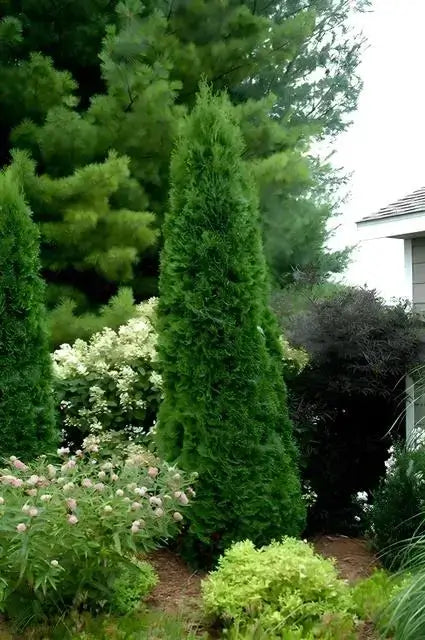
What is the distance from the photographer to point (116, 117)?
10172mm

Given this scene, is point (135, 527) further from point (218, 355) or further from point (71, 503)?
point (218, 355)

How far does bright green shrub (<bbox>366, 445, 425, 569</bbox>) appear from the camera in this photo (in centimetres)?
549

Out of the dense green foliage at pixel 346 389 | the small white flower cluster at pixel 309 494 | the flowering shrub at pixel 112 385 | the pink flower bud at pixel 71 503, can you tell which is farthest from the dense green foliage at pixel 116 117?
the pink flower bud at pixel 71 503

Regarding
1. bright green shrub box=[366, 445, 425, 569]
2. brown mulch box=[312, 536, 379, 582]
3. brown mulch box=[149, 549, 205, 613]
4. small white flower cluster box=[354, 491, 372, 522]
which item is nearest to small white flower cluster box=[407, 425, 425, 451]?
bright green shrub box=[366, 445, 425, 569]

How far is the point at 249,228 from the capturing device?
17.7 ft

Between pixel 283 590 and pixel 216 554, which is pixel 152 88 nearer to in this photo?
pixel 216 554

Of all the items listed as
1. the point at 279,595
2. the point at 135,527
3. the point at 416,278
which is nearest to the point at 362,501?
the point at 416,278

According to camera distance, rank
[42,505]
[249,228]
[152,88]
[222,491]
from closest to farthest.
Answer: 1. [42,505]
2. [222,491]
3. [249,228]
4. [152,88]

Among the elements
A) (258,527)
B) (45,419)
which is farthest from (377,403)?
(45,419)

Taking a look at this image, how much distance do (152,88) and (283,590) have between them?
7.28m

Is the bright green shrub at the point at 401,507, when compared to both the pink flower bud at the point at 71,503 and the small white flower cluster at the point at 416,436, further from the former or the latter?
the pink flower bud at the point at 71,503

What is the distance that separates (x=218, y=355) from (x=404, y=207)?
3082mm

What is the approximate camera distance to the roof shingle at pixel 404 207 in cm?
699

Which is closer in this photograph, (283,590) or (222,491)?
(283,590)
